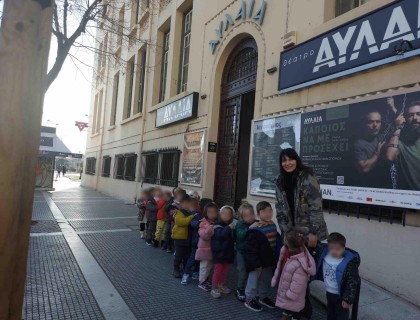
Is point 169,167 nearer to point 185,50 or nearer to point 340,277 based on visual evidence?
point 185,50

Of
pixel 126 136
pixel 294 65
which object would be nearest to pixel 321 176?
pixel 294 65

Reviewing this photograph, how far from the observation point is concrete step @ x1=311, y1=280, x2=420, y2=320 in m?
3.95

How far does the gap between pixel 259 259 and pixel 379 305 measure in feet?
4.94

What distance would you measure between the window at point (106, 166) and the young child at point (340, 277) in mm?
18468

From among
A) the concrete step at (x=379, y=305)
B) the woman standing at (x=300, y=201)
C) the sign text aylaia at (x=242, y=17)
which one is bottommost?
the concrete step at (x=379, y=305)

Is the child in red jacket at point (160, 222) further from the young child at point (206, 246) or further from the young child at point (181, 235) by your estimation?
the young child at point (206, 246)

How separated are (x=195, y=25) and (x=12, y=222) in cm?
1039

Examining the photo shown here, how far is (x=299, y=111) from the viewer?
643 cm

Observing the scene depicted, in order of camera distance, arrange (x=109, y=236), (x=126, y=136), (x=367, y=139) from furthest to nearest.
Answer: (x=126, y=136) → (x=109, y=236) → (x=367, y=139)

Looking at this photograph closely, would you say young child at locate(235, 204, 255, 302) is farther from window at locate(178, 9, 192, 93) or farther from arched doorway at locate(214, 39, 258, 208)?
window at locate(178, 9, 192, 93)

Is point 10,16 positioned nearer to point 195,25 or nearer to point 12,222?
point 12,222

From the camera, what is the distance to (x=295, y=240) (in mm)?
3693

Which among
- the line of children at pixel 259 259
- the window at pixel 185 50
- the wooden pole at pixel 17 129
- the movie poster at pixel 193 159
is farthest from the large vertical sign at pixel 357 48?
the window at pixel 185 50

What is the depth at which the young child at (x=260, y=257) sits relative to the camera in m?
4.27
